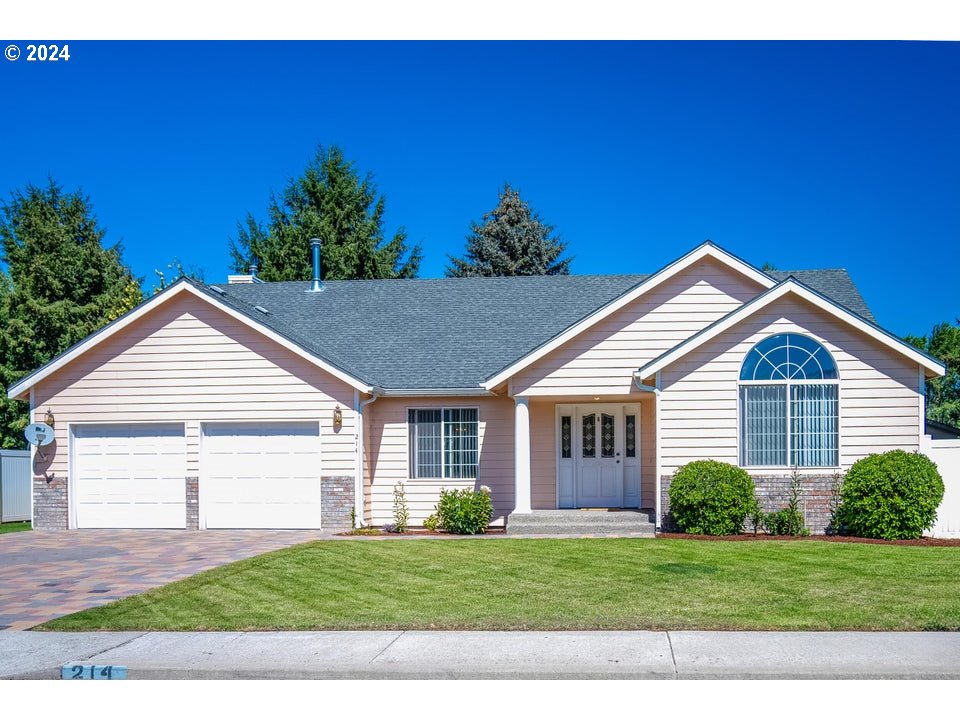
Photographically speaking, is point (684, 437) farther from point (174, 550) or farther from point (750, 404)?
point (174, 550)

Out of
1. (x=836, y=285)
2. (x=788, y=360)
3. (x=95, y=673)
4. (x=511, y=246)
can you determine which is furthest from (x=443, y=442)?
(x=511, y=246)

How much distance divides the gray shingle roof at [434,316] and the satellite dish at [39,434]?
4.30m

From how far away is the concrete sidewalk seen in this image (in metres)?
7.64

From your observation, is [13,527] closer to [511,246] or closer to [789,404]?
[789,404]

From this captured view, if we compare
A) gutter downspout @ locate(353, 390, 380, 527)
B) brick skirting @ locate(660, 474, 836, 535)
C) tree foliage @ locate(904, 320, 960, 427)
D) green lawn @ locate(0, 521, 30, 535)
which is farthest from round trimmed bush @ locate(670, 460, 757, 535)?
tree foliage @ locate(904, 320, 960, 427)

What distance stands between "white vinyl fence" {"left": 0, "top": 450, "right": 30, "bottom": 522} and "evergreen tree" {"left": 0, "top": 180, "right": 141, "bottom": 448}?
10.8 meters

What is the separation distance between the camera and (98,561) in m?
14.5

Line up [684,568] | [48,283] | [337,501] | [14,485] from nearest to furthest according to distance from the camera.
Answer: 1. [684,568]
2. [337,501]
3. [14,485]
4. [48,283]

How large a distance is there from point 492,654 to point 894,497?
1026 centimetres

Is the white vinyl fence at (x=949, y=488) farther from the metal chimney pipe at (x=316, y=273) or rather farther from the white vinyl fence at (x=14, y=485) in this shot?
the white vinyl fence at (x=14, y=485)

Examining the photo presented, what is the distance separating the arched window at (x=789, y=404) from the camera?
16953 millimetres

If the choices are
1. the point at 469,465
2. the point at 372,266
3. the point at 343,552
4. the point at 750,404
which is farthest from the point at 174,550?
the point at 372,266

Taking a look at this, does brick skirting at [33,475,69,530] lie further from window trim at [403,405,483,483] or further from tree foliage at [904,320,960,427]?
tree foliage at [904,320,960,427]

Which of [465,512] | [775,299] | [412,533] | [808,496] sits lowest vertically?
[412,533]
